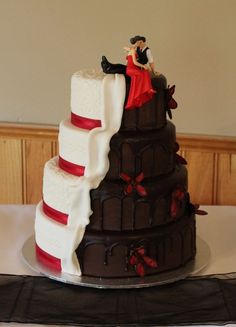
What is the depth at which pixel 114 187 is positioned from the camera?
1.26 m

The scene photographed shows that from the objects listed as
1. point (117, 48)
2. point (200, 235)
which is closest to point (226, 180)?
point (200, 235)

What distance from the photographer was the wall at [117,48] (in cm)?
171

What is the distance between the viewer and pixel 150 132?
128cm

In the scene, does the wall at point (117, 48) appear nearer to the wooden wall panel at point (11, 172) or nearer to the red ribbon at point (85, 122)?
the wooden wall panel at point (11, 172)

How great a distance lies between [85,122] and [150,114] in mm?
122

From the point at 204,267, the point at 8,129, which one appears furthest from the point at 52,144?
the point at 204,267

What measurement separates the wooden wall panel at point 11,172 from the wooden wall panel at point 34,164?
0.02m

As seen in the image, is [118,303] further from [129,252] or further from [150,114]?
[150,114]

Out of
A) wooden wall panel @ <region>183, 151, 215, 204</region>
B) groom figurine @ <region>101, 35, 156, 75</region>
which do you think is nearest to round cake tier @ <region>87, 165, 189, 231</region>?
groom figurine @ <region>101, 35, 156, 75</region>

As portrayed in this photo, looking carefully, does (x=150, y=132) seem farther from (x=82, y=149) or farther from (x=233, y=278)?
(x=233, y=278)

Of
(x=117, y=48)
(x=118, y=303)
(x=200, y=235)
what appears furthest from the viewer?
(x=117, y=48)

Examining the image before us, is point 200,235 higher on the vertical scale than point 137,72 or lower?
lower

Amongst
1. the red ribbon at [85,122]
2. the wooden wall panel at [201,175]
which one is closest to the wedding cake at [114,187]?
the red ribbon at [85,122]

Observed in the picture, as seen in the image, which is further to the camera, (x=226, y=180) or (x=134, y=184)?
(x=226, y=180)
